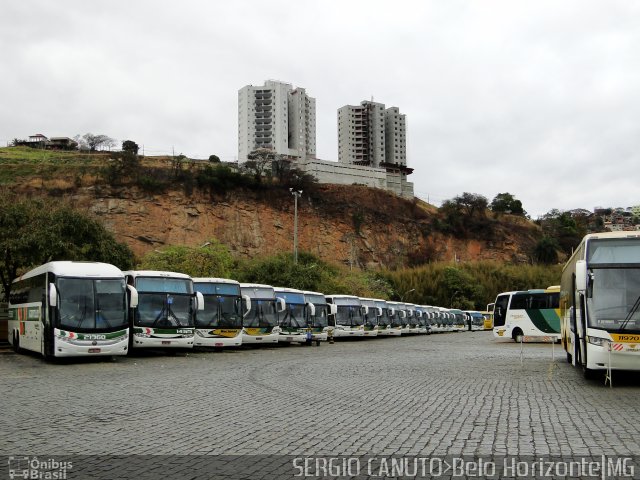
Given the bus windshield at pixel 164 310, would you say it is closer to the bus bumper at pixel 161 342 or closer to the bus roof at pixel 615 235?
the bus bumper at pixel 161 342

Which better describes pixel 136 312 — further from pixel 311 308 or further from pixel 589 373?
pixel 589 373

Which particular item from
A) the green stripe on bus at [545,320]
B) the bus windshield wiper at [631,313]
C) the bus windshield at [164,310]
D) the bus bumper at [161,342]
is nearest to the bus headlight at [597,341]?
the bus windshield wiper at [631,313]

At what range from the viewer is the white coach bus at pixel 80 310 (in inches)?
819

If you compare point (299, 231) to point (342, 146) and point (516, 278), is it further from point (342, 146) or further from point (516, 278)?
point (342, 146)

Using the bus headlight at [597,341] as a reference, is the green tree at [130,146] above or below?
above

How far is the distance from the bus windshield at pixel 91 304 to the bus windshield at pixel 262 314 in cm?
1050

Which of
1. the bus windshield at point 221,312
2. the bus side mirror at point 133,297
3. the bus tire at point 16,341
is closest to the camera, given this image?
the bus side mirror at point 133,297

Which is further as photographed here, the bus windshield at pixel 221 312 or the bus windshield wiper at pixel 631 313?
the bus windshield at pixel 221 312

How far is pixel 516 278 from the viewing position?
98812mm

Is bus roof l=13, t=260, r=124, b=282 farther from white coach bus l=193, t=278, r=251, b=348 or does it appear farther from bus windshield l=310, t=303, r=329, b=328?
bus windshield l=310, t=303, r=329, b=328

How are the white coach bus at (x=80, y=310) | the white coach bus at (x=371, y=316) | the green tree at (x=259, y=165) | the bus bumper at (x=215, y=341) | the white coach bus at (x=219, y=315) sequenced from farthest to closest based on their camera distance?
the green tree at (x=259, y=165)
the white coach bus at (x=371, y=316)
the white coach bus at (x=219, y=315)
the bus bumper at (x=215, y=341)
the white coach bus at (x=80, y=310)

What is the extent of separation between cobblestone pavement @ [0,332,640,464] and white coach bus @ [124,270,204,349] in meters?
5.22

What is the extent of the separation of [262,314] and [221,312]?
4210mm

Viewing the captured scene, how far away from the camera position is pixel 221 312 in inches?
1115
